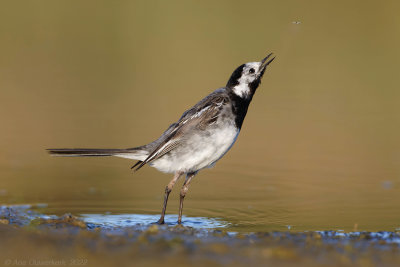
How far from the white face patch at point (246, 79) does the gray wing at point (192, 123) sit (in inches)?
8.1

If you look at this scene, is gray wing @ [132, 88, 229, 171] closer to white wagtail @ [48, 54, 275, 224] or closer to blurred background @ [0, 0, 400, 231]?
white wagtail @ [48, 54, 275, 224]

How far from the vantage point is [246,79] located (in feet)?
28.3

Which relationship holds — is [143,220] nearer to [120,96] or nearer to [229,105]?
[229,105]

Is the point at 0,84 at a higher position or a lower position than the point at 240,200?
higher

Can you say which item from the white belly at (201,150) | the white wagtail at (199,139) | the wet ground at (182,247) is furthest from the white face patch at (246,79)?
the wet ground at (182,247)

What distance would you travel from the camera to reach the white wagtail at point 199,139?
8133mm

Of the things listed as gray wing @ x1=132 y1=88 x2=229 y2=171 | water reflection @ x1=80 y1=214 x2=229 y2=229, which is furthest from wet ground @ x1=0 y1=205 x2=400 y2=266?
gray wing @ x1=132 y1=88 x2=229 y2=171

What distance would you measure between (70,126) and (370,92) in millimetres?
8473

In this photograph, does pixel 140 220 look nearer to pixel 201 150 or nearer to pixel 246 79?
pixel 201 150

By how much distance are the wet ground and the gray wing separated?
4.03ft

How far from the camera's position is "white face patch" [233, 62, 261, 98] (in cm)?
856

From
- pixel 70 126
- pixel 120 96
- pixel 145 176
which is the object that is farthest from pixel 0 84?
pixel 145 176

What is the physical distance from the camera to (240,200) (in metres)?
9.16

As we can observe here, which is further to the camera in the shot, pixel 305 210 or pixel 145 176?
pixel 145 176
